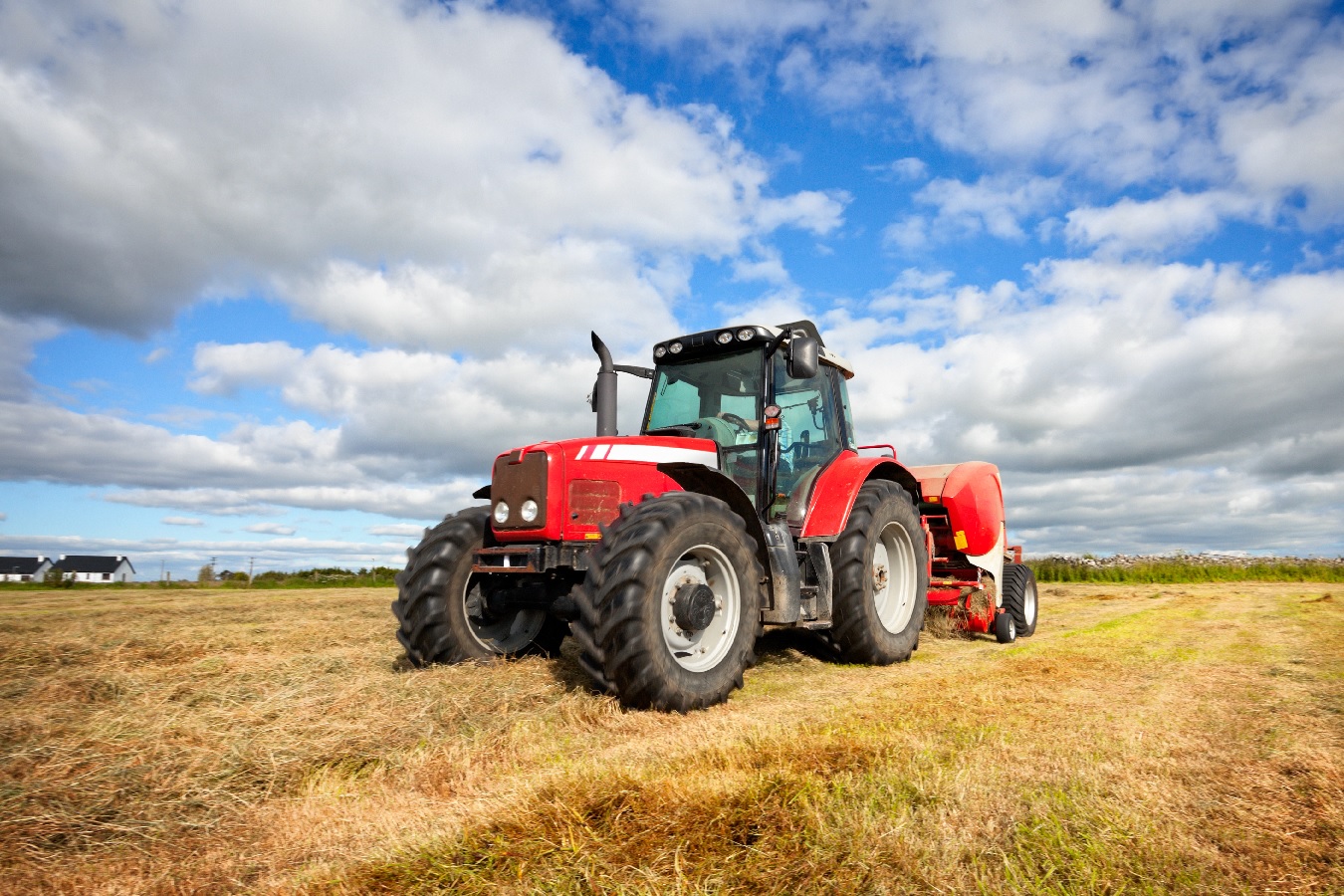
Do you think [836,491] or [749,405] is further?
[836,491]

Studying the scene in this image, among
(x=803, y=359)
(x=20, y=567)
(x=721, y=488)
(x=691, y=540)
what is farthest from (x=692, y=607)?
(x=20, y=567)

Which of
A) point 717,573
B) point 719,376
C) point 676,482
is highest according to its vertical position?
point 719,376

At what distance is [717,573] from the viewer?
4.94 m

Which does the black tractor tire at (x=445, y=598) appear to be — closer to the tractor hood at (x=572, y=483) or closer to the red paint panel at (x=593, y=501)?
the tractor hood at (x=572, y=483)

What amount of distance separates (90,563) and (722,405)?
6970 centimetres

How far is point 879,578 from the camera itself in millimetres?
6836

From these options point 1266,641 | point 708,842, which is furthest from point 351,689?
point 1266,641

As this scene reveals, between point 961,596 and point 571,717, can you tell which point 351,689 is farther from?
point 961,596

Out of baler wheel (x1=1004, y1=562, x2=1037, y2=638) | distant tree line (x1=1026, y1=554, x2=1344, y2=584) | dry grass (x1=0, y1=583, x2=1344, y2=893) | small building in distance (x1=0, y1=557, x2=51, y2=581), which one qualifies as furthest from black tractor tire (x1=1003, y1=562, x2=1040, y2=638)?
small building in distance (x1=0, y1=557, x2=51, y2=581)

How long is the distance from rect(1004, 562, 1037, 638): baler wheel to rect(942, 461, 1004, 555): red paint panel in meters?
0.82

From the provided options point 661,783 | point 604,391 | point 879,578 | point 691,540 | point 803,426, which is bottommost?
point 661,783

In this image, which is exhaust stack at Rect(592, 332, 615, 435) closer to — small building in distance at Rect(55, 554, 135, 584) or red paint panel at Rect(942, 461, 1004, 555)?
red paint panel at Rect(942, 461, 1004, 555)

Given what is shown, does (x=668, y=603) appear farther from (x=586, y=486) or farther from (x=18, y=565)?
(x=18, y=565)

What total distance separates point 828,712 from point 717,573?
113 centimetres
